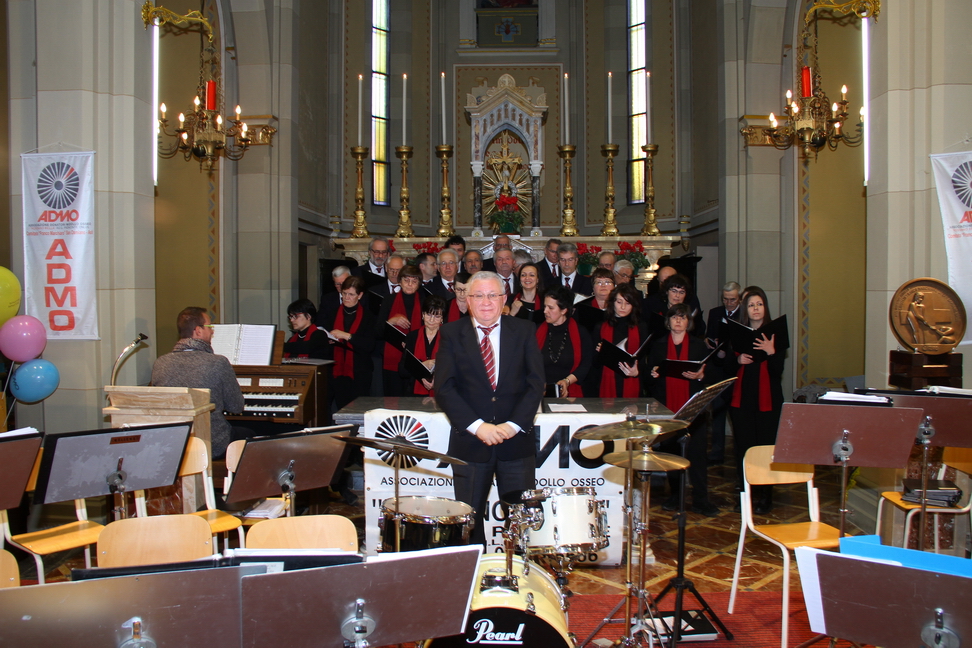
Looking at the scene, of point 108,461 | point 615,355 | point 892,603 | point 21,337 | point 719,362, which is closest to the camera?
point 892,603

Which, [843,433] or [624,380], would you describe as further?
[624,380]

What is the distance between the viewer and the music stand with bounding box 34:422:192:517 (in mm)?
3146

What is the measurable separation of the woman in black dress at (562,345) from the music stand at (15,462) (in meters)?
3.35

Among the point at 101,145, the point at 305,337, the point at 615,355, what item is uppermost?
the point at 101,145

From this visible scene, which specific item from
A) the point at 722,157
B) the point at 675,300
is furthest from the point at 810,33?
the point at 675,300

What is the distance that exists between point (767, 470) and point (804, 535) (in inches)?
15.6

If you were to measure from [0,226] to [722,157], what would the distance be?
7.65 m

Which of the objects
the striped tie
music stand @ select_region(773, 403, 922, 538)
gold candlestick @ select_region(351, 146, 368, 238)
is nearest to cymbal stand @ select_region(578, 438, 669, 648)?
music stand @ select_region(773, 403, 922, 538)

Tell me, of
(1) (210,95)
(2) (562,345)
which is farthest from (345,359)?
(1) (210,95)

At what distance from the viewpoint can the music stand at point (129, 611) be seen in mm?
1653

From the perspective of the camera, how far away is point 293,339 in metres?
Result: 6.46

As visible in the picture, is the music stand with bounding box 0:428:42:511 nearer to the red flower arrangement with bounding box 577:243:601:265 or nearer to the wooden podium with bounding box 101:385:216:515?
the wooden podium with bounding box 101:385:216:515

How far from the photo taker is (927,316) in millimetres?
4664

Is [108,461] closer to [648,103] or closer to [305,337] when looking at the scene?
[305,337]
